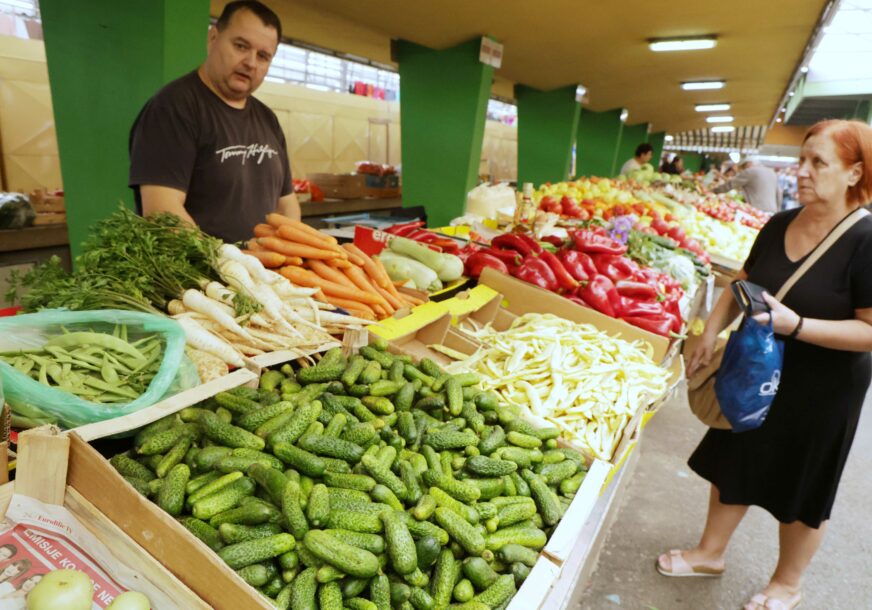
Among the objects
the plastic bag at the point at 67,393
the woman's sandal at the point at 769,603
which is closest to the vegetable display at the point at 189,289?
the plastic bag at the point at 67,393

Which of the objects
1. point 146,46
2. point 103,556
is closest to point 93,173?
point 146,46

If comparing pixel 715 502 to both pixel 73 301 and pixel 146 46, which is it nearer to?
pixel 73 301

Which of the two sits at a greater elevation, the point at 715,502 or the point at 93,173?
the point at 93,173

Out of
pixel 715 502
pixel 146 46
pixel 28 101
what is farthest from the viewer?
pixel 28 101

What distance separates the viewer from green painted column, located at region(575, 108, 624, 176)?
14.6 m

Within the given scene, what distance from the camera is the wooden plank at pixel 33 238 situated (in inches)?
183

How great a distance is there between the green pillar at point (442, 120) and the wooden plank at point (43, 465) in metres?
6.56

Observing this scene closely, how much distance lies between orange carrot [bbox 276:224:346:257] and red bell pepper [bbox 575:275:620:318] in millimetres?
1781

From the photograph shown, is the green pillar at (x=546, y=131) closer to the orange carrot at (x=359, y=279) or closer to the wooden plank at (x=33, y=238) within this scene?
the wooden plank at (x=33, y=238)

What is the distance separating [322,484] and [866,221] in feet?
8.17

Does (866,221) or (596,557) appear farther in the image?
(596,557)

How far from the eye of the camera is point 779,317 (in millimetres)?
2332

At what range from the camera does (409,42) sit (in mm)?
7336

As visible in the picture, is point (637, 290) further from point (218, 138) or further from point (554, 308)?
point (218, 138)
